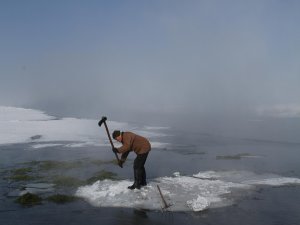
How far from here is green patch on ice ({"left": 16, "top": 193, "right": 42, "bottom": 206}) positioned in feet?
29.2

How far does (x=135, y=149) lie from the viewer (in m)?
9.90

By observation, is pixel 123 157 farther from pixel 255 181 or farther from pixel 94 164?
pixel 94 164

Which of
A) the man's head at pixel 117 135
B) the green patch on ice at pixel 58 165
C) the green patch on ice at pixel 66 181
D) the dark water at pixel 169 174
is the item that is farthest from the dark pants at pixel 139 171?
the green patch on ice at pixel 58 165

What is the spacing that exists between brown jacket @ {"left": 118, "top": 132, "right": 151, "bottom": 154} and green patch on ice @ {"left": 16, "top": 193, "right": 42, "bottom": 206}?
2248 mm

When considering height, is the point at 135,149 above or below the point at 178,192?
above

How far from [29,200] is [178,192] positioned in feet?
11.6

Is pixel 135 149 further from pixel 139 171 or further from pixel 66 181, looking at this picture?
pixel 66 181

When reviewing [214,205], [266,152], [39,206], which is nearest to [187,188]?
[214,205]

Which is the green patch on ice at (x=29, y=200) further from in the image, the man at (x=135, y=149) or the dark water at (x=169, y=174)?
the man at (x=135, y=149)

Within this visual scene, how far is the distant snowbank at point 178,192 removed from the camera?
28.5ft

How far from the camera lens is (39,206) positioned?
28.4 feet

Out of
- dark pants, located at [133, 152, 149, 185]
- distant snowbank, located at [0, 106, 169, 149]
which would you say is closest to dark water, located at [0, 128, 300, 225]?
dark pants, located at [133, 152, 149, 185]

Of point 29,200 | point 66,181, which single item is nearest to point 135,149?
point 66,181

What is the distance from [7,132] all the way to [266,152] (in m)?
16.7
